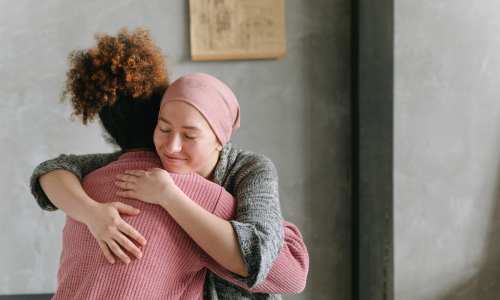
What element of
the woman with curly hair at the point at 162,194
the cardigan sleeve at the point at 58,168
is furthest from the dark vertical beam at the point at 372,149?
the cardigan sleeve at the point at 58,168

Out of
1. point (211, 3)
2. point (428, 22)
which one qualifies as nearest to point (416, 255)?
point (428, 22)

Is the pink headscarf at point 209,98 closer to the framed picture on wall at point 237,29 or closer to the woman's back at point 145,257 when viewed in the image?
the woman's back at point 145,257

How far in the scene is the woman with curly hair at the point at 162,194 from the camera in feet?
2.41

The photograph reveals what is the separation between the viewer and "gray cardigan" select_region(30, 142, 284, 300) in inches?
28.7

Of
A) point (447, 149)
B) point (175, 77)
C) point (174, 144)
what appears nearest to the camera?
point (174, 144)

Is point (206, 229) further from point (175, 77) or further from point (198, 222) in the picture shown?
point (175, 77)

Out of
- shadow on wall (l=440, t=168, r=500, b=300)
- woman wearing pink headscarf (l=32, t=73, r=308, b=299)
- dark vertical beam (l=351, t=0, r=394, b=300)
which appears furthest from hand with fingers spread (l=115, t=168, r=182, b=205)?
shadow on wall (l=440, t=168, r=500, b=300)

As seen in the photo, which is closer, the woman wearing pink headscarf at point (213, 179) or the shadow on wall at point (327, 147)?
the woman wearing pink headscarf at point (213, 179)

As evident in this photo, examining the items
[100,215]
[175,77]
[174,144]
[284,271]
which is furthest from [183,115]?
[175,77]

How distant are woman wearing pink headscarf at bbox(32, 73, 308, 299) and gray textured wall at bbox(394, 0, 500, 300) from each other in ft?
2.03

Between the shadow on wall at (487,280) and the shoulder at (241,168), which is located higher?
the shoulder at (241,168)

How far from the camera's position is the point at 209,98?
35.9 inches

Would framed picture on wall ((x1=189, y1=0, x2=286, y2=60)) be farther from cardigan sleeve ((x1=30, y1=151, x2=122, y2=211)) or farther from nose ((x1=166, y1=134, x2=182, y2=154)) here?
nose ((x1=166, y1=134, x2=182, y2=154))

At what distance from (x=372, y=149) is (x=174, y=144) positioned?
97 cm
